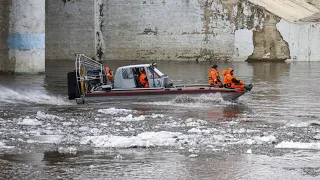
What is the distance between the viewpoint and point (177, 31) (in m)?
52.5

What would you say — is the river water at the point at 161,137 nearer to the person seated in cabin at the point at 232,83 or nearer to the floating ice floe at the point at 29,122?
the floating ice floe at the point at 29,122

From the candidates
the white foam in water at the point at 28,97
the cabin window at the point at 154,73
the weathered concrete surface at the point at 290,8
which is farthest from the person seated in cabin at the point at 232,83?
the weathered concrete surface at the point at 290,8

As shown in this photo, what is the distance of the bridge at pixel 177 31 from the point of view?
2025 inches

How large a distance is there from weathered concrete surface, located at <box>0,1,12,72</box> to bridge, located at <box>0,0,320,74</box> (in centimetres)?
1378

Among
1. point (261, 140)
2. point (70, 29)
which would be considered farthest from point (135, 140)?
point (70, 29)

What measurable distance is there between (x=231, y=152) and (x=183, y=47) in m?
36.0

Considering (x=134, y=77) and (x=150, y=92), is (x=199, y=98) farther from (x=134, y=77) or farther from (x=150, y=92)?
(x=134, y=77)

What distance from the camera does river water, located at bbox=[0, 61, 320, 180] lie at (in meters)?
14.9

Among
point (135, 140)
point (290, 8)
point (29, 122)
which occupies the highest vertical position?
point (290, 8)

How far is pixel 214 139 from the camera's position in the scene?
59.2 ft

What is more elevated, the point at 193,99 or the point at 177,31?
the point at 177,31

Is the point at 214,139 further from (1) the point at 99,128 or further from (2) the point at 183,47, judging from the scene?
(2) the point at 183,47

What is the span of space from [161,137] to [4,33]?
71.0ft

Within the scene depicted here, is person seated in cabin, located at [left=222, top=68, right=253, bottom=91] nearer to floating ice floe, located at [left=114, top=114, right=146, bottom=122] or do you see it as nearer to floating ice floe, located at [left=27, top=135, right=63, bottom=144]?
floating ice floe, located at [left=114, top=114, right=146, bottom=122]
